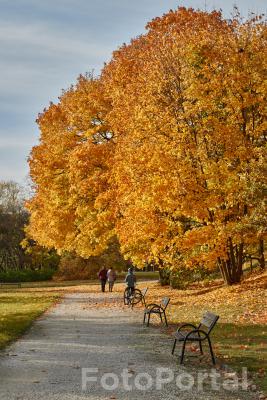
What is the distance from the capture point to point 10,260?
77.9m

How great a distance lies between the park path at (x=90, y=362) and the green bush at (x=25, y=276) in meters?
42.4

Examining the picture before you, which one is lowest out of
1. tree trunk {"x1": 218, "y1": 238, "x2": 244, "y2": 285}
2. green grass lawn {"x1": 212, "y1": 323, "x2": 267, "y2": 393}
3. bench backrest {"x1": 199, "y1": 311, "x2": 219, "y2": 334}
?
green grass lawn {"x1": 212, "y1": 323, "x2": 267, "y2": 393}

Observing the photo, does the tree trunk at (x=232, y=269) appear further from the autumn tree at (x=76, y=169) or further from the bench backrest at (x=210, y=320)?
the bench backrest at (x=210, y=320)

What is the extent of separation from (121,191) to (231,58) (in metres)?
7.65

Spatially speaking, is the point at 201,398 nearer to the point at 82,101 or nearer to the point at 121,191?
the point at 121,191

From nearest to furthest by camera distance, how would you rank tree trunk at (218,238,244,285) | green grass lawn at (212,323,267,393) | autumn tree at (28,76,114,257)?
green grass lawn at (212,323,267,393) → tree trunk at (218,238,244,285) → autumn tree at (28,76,114,257)

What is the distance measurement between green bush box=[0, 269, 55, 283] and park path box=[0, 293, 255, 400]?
4242 cm

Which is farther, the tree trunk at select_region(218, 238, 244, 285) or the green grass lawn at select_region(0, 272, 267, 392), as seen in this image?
the tree trunk at select_region(218, 238, 244, 285)

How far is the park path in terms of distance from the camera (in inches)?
333


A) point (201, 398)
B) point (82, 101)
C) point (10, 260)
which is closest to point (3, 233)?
point (10, 260)

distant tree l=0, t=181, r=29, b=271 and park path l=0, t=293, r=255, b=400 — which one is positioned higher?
distant tree l=0, t=181, r=29, b=271

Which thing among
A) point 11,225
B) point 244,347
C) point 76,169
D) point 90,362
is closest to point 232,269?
point 76,169

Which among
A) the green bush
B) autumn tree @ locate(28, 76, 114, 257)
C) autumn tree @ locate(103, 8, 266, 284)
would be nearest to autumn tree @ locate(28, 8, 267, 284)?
autumn tree @ locate(103, 8, 266, 284)

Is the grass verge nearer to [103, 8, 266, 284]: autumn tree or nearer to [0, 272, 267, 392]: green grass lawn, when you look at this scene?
[0, 272, 267, 392]: green grass lawn
